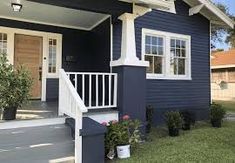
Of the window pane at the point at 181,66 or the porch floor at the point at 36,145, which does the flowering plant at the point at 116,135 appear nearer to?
the porch floor at the point at 36,145

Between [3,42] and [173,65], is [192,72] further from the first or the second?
[3,42]

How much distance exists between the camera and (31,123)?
5.24 metres

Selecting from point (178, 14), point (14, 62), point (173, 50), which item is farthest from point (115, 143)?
point (178, 14)

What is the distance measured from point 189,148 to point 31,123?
3487 mm

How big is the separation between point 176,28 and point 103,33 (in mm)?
2890

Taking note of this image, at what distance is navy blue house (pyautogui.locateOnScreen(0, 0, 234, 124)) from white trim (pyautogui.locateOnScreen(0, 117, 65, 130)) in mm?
1148

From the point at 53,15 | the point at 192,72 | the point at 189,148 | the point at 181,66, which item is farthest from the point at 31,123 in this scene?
the point at 192,72

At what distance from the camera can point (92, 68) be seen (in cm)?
925

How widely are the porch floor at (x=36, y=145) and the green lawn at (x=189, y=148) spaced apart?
3.55 ft

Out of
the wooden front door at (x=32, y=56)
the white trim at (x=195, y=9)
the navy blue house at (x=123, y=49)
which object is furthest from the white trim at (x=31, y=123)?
the white trim at (x=195, y=9)

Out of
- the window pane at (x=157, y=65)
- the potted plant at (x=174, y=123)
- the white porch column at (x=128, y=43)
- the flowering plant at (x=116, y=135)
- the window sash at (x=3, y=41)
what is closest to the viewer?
the flowering plant at (x=116, y=135)

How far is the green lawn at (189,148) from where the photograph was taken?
5.54 m

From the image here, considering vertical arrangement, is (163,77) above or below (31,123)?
above

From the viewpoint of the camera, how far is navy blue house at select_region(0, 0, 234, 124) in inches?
262
